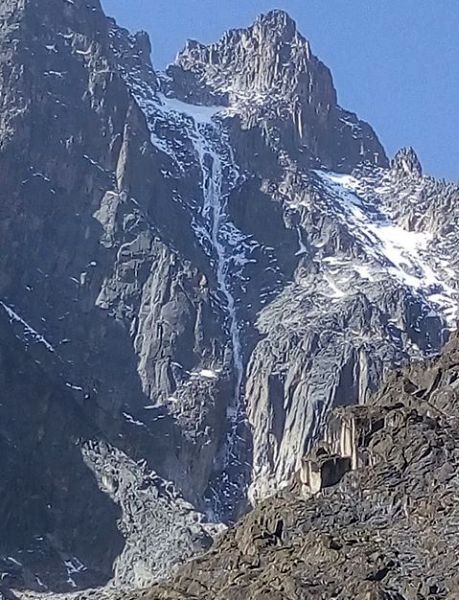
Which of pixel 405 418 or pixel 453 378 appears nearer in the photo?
pixel 405 418

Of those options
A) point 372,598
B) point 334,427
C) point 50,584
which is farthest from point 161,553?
point 372,598

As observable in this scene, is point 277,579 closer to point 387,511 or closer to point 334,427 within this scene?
point 387,511

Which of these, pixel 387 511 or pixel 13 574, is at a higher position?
pixel 13 574

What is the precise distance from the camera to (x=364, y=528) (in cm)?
7738

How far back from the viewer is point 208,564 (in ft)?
264

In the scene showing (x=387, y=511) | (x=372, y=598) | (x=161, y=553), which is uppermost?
(x=161, y=553)

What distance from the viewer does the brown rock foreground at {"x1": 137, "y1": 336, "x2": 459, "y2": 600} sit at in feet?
228

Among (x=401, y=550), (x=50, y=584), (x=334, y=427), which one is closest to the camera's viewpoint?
(x=401, y=550)

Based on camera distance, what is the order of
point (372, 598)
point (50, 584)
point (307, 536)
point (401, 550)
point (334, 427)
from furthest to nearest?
point (50, 584)
point (334, 427)
point (307, 536)
point (401, 550)
point (372, 598)

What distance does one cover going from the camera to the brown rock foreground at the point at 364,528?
69562 mm

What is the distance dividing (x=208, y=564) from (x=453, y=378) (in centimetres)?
2244

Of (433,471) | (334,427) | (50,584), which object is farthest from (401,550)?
(50,584)

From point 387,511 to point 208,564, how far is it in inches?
342

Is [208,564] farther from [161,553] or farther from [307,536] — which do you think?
[161,553]
